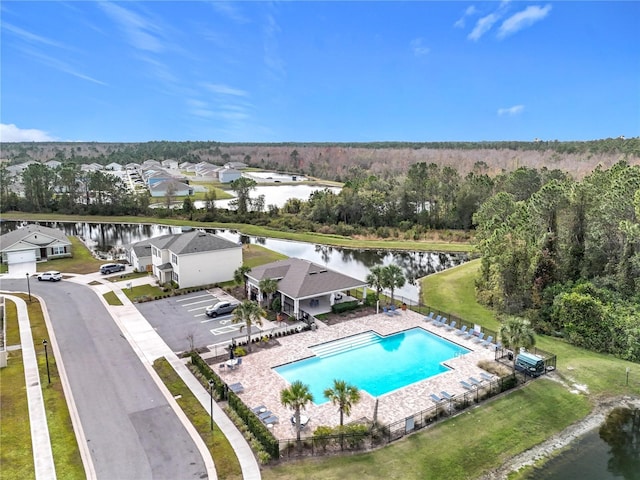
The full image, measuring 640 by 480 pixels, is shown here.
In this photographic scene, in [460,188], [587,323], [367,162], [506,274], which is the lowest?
[587,323]

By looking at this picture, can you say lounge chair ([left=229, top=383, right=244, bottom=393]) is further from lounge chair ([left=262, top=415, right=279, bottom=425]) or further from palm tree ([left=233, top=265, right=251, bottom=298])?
palm tree ([left=233, top=265, right=251, bottom=298])

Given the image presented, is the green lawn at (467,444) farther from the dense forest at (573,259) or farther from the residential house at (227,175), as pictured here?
the residential house at (227,175)

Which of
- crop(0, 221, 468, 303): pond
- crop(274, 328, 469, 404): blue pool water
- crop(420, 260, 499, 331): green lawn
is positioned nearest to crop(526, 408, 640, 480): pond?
crop(274, 328, 469, 404): blue pool water

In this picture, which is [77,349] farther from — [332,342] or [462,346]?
[462,346]

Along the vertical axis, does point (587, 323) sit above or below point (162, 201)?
below

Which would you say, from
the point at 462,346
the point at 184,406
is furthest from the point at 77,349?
the point at 462,346

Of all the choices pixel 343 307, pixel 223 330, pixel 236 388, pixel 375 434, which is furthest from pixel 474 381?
pixel 223 330
